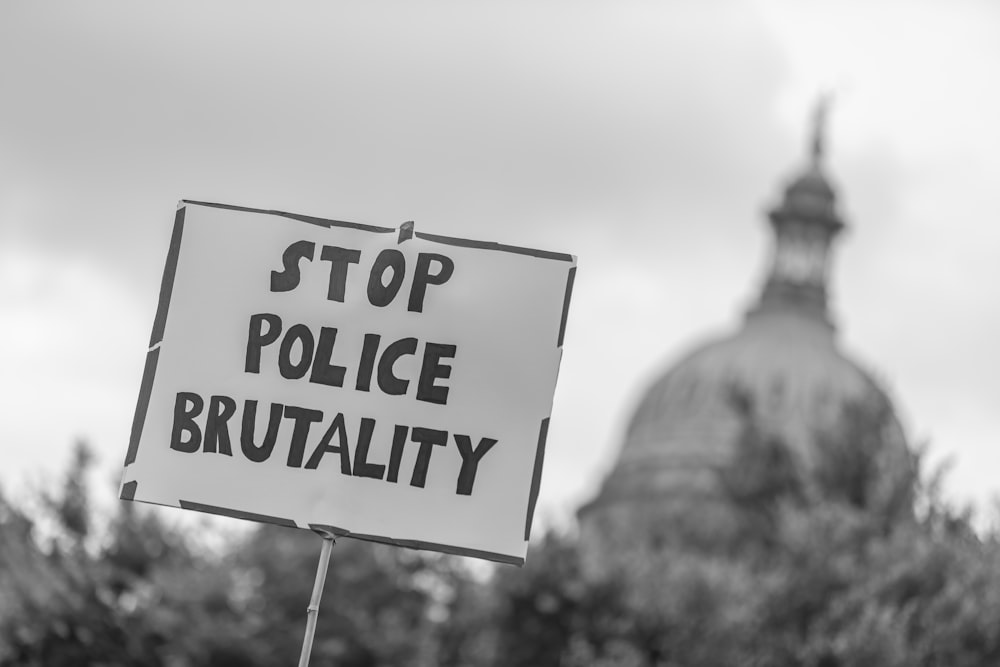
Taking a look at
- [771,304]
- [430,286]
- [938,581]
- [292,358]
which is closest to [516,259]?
[430,286]

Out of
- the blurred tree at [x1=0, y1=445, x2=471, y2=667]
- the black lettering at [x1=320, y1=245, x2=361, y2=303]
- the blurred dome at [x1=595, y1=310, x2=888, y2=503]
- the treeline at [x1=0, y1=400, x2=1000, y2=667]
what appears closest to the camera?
the black lettering at [x1=320, y1=245, x2=361, y2=303]

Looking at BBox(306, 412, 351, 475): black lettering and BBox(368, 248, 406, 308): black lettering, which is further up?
BBox(368, 248, 406, 308): black lettering

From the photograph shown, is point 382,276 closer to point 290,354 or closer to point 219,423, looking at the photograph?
point 290,354

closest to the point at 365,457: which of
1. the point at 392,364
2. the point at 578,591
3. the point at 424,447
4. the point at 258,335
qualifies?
the point at 424,447

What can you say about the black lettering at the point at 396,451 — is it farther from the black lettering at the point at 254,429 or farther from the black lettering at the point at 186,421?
the black lettering at the point at 186,421

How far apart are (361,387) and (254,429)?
17.6 inches

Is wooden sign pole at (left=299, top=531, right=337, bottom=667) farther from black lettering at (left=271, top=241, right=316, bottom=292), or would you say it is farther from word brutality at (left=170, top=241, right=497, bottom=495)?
black lettering at (left=271, top=241, right=316, bottom=292)

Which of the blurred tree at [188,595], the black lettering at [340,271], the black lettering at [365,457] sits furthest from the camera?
the blurred tree at [188,595]

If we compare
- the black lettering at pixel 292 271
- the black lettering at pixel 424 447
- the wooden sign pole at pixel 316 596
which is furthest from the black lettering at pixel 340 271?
the wooden sign pole at pixel 316 596

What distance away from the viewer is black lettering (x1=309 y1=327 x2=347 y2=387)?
28.5 feet

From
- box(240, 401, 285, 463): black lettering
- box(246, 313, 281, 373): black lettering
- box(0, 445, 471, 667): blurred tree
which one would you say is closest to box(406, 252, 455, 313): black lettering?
box(246, 313, 281, 373): black lettering

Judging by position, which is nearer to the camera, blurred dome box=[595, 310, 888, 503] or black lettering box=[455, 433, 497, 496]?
black lettering box=[455, 433, 497, 496]

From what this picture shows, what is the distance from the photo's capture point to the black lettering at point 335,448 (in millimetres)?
8555

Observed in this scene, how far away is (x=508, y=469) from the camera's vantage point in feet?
28.2
